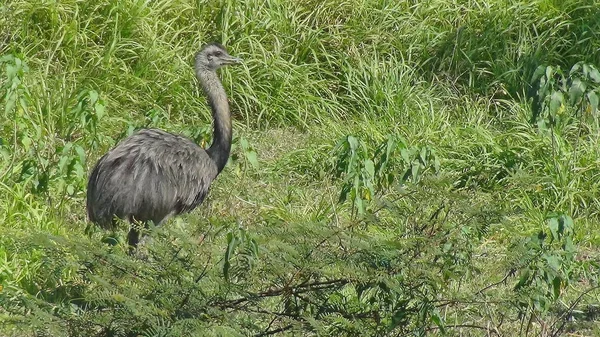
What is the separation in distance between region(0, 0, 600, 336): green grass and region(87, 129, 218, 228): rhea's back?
0.77 feet

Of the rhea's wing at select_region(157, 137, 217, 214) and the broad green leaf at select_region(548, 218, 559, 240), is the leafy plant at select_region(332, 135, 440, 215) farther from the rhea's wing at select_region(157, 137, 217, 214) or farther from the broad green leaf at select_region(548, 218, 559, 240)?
the broad green leaf at select_region(548, 218, 559, 240)

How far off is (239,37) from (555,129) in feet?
9.20

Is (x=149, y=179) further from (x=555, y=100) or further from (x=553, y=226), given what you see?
(x=553, y=226)

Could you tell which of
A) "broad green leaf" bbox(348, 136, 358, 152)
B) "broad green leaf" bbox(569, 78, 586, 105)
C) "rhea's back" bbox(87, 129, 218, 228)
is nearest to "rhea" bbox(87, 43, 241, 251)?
"rhea's back" bbox(87, 129, 218, 228)

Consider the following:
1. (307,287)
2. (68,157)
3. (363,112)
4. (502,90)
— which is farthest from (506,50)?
(307,287)

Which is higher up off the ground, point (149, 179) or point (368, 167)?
point (149, 179)

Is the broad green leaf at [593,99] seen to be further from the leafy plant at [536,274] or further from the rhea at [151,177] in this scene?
the rhea at [151,177]

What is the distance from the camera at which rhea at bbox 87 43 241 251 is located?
7457 millimetres

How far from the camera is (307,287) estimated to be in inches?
191

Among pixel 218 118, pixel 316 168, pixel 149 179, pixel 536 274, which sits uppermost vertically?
pixel 536 274

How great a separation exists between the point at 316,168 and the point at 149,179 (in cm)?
186

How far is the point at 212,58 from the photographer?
900cm

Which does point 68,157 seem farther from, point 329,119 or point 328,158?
point 329,119

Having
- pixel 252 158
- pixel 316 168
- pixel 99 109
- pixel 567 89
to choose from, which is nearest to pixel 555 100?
pixel 567 89
